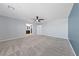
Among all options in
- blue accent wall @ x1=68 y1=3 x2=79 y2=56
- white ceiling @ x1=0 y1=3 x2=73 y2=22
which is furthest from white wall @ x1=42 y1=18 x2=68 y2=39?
blue accent wall @ x1=68 y1=3 x2=79 y2=56

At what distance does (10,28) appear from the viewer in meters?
7.82

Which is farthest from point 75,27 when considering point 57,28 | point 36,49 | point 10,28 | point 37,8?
point 10,28

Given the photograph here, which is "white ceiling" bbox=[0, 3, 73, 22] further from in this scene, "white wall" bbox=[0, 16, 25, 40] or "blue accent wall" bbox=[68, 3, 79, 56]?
"white wall" bbox=[0, 16, 25, 40]

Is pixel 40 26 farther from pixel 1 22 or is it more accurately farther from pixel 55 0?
pixel 55 0

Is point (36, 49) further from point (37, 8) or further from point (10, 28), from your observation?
point (10, 28)

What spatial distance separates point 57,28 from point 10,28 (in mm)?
4316

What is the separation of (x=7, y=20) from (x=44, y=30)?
492 centimetres

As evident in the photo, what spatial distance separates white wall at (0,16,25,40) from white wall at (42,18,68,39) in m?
2.75

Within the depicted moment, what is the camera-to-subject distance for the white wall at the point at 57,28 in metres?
7.81

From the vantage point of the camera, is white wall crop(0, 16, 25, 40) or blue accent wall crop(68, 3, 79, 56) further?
white wall crop(0, 16, 25, 40)

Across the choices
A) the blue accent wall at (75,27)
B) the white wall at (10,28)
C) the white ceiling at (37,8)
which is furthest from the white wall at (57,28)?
the blue accent wall at (75,27)

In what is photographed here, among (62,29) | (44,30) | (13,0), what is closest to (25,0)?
(13,0)

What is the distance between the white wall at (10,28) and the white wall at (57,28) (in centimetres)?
275

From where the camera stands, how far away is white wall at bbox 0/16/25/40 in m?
6.97
